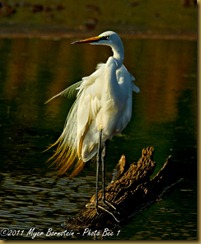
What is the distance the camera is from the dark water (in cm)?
1053

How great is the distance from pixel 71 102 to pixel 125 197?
931 centimetres

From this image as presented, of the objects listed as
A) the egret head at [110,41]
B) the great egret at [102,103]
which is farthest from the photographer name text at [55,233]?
the egret head at [110,41]

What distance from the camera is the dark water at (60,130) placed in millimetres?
10531

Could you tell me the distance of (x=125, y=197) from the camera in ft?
32.4

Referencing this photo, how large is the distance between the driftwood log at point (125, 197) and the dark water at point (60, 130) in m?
0.21

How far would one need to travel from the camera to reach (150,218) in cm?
1070

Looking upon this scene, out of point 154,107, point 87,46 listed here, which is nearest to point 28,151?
point 154,107

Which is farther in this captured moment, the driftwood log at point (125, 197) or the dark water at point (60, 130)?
the dark water at point (60, 130)
